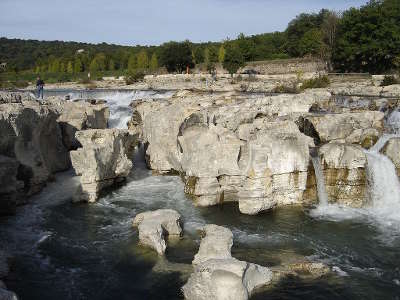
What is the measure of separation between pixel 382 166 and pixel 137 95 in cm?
2641

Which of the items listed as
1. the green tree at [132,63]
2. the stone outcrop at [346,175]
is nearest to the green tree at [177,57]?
the green tree at [132,63]

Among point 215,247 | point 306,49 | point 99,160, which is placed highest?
point 306,49

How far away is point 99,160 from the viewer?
725 inches

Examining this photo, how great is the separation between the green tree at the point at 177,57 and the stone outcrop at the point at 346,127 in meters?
51.4

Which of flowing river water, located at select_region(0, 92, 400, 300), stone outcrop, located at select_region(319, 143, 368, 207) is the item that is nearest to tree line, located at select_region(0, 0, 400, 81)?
stone outcrop, located at select_region(319, 143, 368, 207)

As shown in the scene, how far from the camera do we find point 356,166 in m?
17.1

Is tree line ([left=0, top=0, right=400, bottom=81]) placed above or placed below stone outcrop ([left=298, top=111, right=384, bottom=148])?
above

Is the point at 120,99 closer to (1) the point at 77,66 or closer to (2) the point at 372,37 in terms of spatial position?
(2) the point at 372,37

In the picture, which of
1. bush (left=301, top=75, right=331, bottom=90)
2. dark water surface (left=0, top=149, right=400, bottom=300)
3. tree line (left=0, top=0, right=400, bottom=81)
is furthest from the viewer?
tree line (left=0, top=0, right=400, bottom=81)

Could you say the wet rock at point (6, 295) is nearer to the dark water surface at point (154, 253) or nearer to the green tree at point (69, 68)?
the dark water surface at point (154, 253)

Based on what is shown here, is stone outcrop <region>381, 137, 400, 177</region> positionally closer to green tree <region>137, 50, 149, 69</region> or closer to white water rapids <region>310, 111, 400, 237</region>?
white water rapids <region>310, 111, 400, 237</region>

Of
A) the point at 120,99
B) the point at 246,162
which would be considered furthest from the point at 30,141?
the point at 120,99

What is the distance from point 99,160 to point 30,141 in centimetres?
325

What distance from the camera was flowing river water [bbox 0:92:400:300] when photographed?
11.2 m
